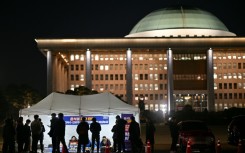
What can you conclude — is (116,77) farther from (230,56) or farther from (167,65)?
(230,56)

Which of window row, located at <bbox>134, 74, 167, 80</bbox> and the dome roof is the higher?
the dome roof

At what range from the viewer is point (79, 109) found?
88.2 ft

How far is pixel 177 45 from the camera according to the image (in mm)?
103000

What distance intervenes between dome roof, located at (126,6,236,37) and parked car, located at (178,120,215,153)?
86346mm

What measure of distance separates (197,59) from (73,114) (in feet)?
280

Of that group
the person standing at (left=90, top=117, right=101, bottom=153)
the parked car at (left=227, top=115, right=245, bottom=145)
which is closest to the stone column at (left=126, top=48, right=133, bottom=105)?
the parked car at (left=227, top=115, right=245, bottom=145)

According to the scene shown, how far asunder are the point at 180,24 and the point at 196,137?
3652 inches

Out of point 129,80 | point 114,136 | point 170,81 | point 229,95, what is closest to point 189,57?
point 170,81

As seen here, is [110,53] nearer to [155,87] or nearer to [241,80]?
[155,87]

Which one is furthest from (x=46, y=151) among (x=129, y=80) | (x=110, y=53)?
(x=110, y=53)

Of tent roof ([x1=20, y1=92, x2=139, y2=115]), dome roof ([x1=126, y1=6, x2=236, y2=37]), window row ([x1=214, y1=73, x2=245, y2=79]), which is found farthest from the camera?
dome roof ([x1=126, y1=6, x2=236, y2=37])

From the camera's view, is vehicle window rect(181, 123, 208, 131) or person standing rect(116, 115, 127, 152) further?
vehicle window rect(181, 123, 208, 131)

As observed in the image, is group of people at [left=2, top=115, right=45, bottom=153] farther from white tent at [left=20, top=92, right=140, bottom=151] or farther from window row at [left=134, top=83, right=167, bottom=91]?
window row at [left=134, top=83, right=167, bottom=91]

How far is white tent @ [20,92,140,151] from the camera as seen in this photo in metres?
27.1
